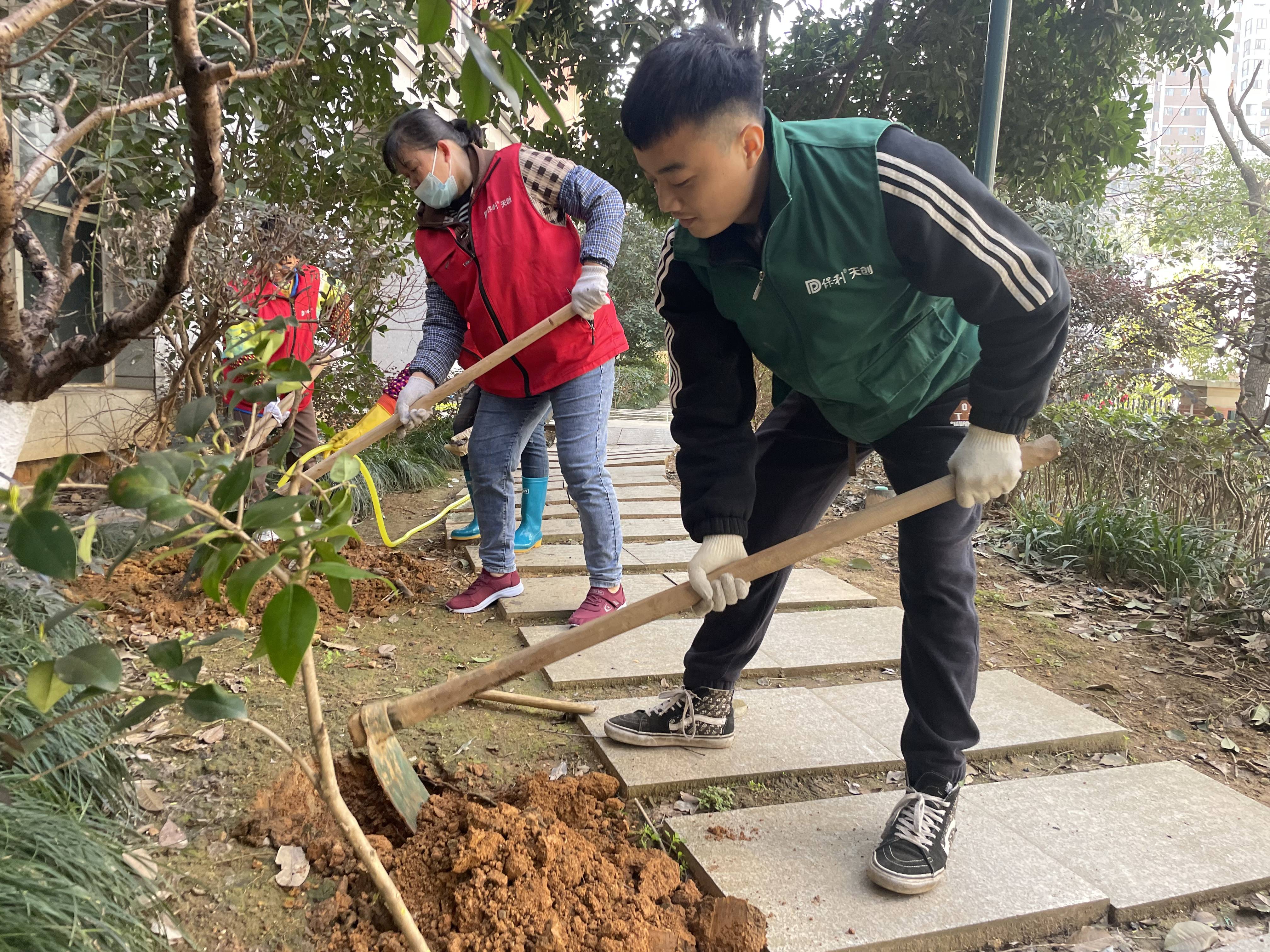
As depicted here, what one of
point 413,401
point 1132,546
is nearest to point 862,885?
point 413,401

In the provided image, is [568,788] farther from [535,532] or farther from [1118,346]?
[1118,346]

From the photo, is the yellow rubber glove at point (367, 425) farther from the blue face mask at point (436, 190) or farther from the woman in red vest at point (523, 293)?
the blue face mask at point (436, 190)

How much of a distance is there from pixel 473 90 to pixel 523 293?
2589mm

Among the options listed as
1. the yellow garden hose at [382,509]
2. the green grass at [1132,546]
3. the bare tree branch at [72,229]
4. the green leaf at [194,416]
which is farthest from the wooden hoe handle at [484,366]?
the green grass at [1132,546]

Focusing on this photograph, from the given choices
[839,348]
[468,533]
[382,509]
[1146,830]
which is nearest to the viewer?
[839,348]

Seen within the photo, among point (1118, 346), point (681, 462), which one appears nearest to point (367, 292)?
point (681, 462)

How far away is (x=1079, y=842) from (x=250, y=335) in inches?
85.5

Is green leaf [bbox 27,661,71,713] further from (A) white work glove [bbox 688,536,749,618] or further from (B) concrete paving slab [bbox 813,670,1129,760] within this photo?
(B) concrete paving slab [bbox 813,670,1129,760]

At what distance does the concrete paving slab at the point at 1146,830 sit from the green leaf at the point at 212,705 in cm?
164

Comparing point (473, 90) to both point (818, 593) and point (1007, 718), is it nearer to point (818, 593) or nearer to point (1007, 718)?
point (1007, 718)

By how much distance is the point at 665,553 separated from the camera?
14.6 ft

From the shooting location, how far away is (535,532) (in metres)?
4.49

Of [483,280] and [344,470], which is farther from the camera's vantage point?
[483,280]

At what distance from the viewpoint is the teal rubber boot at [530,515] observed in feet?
14.4
